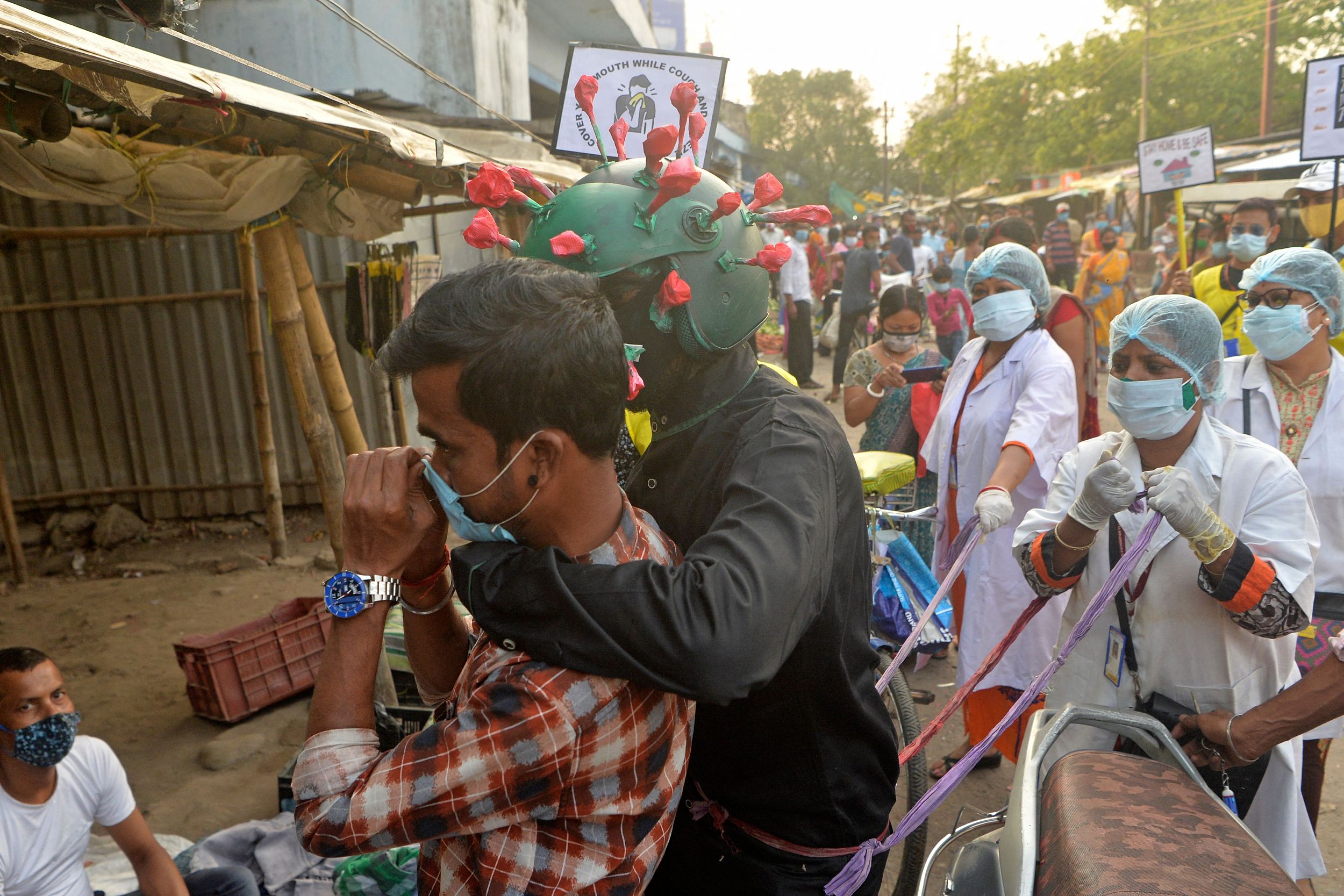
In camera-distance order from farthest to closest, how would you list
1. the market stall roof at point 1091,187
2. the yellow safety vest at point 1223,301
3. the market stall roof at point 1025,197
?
the market stall roof at point 1025,197 < the market stall roof at point 1091,187 < the yellow safety vest at point 1223,301

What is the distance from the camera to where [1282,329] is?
3439 mm

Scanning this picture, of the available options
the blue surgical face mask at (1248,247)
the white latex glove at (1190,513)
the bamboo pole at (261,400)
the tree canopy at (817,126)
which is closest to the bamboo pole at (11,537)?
the bamboo pole at (261,400)

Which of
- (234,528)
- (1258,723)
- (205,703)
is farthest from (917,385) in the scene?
(234,528)

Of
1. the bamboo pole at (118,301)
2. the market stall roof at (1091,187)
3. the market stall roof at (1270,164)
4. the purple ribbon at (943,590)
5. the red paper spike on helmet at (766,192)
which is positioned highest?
the market stall roof at (1091,187)

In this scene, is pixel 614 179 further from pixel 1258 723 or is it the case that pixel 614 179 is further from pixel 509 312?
pixel 1258 723

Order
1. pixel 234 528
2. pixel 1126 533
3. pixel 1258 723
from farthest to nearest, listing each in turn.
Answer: pixel 234 528, pixel 1126 533, pixel 1258 723

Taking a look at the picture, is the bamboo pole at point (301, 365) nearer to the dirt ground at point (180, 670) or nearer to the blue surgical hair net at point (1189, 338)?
the dirt ground at point (180, 670)

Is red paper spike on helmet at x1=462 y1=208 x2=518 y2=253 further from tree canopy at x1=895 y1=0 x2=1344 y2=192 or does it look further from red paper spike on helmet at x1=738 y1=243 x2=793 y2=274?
tree canopy at x1=895 y1=0 x2=1344 y2=192

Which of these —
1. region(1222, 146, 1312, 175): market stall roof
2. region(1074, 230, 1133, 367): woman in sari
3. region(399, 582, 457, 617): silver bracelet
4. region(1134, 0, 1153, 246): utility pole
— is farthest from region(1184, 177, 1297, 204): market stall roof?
region(399, 582, 457, 617): silver bracelet

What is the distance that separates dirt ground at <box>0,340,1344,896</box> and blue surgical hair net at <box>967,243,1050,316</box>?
2.20 m

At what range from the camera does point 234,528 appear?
8.21 meters

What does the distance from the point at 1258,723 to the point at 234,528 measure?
7899 mm

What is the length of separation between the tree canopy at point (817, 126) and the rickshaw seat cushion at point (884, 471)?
53.2 m

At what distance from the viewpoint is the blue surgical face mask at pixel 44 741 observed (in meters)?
2.80
